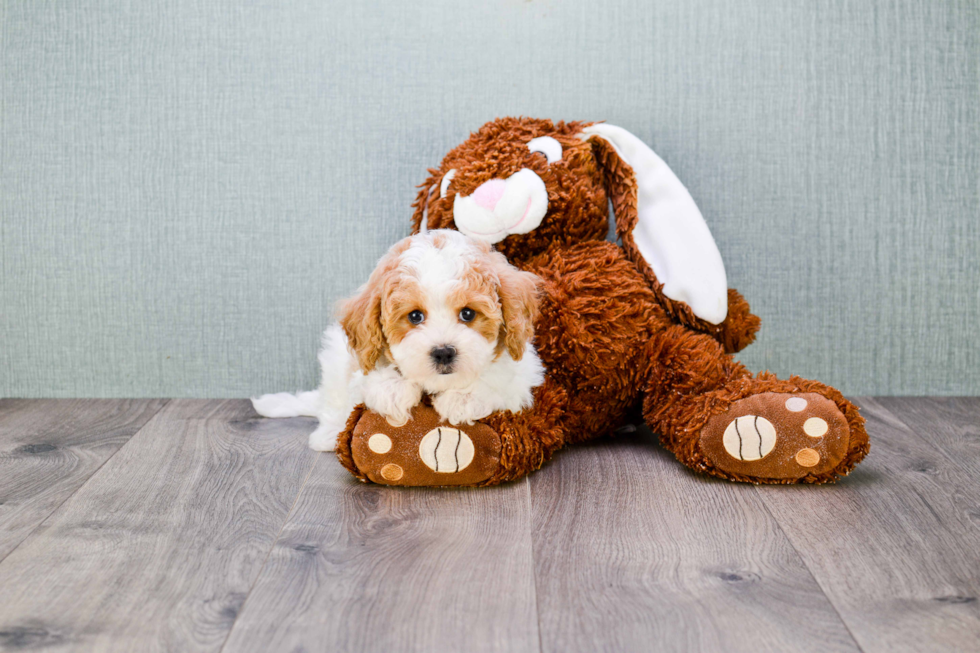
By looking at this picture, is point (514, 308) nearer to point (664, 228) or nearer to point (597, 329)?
point (597, 329)

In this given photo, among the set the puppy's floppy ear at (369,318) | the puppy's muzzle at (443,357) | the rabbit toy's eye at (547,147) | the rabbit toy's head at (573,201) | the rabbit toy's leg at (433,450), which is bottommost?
the rabbit toy's leg at (433,450)

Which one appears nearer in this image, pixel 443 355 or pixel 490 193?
pixel 443 355

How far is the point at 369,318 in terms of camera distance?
1287mm

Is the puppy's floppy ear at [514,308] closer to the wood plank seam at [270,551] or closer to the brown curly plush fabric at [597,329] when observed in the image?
the brown curly plush fabric at [597,329]

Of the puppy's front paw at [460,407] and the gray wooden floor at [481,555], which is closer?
the gray wooden floor at [481,555]

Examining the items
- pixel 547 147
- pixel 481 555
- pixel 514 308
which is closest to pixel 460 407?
pixel 514 308

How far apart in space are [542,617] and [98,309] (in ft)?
4.70

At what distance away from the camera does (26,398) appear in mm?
1927

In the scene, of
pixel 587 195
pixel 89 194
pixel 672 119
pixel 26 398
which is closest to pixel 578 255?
pixel 587 195

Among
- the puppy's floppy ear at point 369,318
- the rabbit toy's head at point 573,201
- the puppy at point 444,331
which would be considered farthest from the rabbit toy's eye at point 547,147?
the puppy's floppy ear at point 369,318

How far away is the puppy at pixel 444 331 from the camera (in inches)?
49.5

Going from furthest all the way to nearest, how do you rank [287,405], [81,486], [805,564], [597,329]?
[287,405], [597,329], [81,486], [805,564]

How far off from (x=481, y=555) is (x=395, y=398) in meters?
0.33

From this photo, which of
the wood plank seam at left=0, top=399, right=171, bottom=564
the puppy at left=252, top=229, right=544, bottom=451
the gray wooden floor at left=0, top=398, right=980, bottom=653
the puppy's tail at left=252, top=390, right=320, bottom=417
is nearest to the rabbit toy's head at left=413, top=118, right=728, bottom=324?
the puppy at left=252, top=229, right=544, bottom=451
